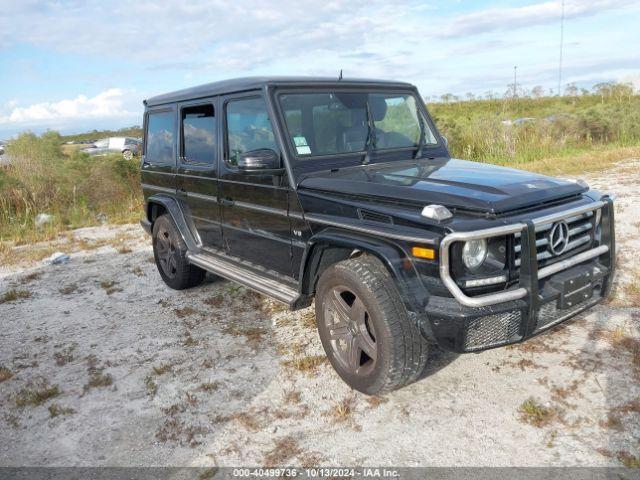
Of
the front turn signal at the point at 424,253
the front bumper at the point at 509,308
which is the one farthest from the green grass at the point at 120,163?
the front bumper at the point at 509,308

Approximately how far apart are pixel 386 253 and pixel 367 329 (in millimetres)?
577

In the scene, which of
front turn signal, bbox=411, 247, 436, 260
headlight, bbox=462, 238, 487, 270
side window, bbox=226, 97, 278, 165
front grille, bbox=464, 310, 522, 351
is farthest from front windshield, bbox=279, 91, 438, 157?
front grille, bbox=464, 310, 522, 351

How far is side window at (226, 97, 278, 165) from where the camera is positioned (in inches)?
158

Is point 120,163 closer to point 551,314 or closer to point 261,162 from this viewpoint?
point 261,162

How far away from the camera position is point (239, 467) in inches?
112

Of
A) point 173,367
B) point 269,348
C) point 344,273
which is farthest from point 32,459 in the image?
point 344,273

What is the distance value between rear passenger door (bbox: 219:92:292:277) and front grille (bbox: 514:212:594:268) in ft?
5.70

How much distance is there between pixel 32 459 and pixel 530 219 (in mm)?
3147

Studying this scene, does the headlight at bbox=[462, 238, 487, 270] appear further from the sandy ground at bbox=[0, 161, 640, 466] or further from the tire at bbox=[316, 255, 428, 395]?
the sandy ground at bbox=[0, 161, 640, 466]

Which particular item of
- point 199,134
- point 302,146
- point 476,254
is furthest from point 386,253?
point 199,134

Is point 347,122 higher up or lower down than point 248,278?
higher up

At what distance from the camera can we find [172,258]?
5656 millimetres

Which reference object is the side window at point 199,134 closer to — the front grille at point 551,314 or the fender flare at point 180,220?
the fender flare at point 180,220

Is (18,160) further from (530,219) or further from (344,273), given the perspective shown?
(530,219)
